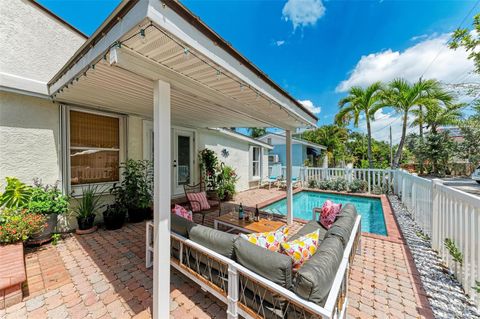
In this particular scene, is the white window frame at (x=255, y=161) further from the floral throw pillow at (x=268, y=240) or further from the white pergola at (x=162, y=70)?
the floral throw pillow at (x=268, y=240)

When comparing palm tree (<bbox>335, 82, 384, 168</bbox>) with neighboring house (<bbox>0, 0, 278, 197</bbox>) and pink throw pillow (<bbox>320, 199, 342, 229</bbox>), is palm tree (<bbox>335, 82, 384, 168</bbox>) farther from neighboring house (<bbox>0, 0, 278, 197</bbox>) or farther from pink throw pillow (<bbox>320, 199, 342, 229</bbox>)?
neighboring house (<bbox>0, 0, 278, 197</bbox>)

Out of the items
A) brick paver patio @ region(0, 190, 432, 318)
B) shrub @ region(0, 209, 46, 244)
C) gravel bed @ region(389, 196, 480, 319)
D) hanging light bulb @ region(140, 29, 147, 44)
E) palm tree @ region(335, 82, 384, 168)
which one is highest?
palm tree @ region(335, 82, 384, 168)

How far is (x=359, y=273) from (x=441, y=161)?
16.1 m

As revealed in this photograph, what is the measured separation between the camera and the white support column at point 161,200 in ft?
6.49

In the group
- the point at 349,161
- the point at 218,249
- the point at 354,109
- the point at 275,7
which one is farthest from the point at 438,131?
the point at 218,249

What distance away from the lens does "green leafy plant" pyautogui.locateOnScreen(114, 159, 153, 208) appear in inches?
186

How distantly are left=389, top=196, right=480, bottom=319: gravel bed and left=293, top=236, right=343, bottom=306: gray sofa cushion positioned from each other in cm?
152

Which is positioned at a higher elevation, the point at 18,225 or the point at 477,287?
the point at 18,225

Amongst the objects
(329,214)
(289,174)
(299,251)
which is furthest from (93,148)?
(329,214)

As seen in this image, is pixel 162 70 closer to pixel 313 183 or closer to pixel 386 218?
pixel 386 218

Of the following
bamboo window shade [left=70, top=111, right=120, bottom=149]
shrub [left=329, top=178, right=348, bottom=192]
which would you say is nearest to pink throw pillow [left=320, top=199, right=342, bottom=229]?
bamboo window shade [left=70, top=111, right=120, bottom=149]

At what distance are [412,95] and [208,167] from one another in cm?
970

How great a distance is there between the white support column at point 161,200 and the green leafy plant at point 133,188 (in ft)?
10.7

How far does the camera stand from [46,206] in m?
3.54
